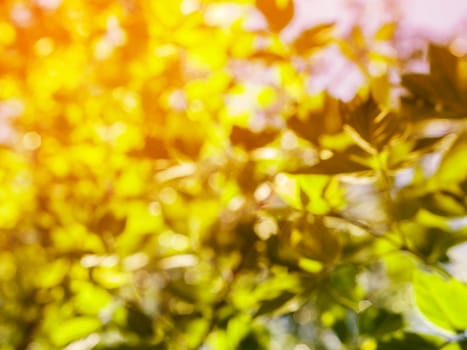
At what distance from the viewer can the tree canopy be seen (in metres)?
0.38

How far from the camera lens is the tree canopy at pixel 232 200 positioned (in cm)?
38

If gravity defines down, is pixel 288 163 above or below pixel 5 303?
above

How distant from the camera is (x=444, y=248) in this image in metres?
0.41

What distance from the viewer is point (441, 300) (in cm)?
37

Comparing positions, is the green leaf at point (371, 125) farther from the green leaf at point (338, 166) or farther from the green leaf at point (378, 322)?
the green leaf at point (378, 322)

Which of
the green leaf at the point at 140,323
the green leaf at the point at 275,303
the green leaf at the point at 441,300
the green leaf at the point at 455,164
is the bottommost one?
the green leaf at the point at 140,323

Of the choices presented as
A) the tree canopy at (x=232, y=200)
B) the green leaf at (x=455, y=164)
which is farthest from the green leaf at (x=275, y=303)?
the green leaf at (x=455, y=164)

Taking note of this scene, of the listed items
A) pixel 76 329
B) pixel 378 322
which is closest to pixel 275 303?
pixel 378 322

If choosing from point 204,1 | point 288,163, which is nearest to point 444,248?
point 288,163

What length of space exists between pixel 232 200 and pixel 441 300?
26 cm

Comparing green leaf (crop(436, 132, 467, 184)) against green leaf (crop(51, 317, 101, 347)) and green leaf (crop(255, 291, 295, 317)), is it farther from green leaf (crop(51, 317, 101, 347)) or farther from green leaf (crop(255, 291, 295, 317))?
green leaf (crop(51, 317, 101, 347))

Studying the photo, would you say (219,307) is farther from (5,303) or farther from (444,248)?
(5,303)

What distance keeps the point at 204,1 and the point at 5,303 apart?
524mm

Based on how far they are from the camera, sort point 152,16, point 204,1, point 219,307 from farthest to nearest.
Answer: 1. point 152,16
2. point 204,1
3. point 219,307
